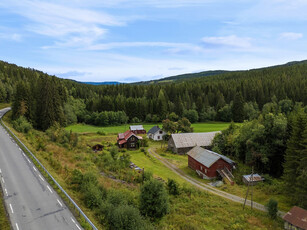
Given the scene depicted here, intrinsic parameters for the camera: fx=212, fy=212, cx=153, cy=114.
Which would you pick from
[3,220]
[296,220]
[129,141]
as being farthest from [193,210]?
[129,141]

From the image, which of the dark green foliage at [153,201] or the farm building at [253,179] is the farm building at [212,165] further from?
the dark green foliage at [153,201]

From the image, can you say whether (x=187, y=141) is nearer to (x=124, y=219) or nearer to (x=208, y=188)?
(x=208, y=188)

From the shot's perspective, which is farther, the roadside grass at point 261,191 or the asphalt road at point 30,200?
the roadside grass at point 261,191

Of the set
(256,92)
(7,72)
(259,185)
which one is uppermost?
(7,72)

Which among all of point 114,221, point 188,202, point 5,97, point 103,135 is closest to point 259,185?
point 188,202

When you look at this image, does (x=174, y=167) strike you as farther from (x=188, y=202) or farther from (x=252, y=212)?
(x=252, y=212)

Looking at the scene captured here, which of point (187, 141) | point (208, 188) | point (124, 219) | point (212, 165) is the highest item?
point (124, 219)

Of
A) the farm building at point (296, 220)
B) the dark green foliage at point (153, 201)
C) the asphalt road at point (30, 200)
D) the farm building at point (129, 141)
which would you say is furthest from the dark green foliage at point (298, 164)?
the farm building at point (129, 141)
